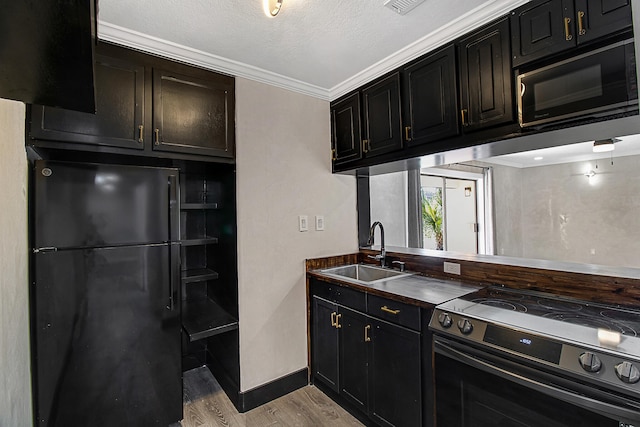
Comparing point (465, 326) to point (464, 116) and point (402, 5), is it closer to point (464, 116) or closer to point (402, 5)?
point (464, 116)

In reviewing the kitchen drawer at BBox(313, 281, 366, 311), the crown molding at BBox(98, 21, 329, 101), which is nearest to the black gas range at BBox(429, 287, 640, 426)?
the kitchen drawer at BBox(313, 281, 366, 311)

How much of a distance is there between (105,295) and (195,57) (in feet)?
5.36

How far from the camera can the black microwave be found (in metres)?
1.27

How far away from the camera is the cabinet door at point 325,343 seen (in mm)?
2291

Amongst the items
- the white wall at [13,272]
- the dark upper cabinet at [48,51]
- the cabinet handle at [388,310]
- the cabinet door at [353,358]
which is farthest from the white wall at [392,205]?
the dark upper cabinet at [48,51]

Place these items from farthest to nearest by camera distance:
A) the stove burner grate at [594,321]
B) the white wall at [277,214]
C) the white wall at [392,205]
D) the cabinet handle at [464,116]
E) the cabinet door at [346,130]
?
the white wall at [392,205], the cabinet door at [346,130], the white wall at [277,214], the cabinet handle at [464,116], the stove burner grate at [594,321]

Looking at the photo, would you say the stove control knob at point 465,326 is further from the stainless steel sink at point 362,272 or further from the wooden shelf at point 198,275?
the wooden shelf at point 198,275

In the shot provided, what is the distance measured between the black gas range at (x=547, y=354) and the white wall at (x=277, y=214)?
128cm

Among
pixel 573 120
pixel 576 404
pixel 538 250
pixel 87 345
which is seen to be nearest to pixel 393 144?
pixel 573 120

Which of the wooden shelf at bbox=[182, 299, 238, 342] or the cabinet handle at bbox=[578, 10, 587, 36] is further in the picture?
the wooden shelf at bbox=[182, 299, 238, 342]

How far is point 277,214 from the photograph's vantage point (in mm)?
2441

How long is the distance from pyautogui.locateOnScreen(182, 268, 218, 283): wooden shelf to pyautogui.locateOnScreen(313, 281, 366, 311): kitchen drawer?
0.86 meters

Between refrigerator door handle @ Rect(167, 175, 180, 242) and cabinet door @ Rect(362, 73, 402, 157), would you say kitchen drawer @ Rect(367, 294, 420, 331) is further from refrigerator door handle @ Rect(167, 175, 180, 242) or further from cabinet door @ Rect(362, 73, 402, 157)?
refrigerator door handle @ Rect(167, 175, 180, 242)

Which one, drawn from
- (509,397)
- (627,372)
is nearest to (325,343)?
(509,397)
